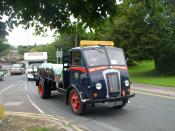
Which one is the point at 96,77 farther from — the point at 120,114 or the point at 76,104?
the point at 120,114

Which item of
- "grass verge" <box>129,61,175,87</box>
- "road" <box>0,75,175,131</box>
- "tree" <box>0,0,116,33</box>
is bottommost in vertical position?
"road" <box>0,75,175,131</box>

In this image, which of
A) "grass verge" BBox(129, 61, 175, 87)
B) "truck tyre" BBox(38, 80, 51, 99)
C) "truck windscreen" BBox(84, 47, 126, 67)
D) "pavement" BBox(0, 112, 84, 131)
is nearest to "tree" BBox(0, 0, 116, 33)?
"pavement" BBox(0, 112, 84, 131)

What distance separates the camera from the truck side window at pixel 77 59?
1343 cm

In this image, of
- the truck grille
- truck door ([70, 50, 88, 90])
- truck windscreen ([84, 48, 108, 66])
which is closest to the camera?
the truck grille

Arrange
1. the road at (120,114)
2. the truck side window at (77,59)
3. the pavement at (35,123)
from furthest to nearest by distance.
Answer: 1. the truck side window at (77,59)
2. the road at (120,114)
3. the pavement at (35,123)

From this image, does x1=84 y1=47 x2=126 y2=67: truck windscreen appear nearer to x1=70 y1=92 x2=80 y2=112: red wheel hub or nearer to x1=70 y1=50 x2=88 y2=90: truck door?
x1=70 y1=50 x2=88 y2=90: truck door

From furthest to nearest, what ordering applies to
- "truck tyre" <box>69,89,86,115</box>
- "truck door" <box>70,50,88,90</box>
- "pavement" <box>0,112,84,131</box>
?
"truck door" <box>70,50,88,90</box> → "truck tyre" <box>69,89,86,115</box> → "pavement" <box>0,112,84,131</box>

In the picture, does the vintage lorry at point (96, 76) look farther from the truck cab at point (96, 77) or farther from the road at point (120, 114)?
the road at point (120, 114)

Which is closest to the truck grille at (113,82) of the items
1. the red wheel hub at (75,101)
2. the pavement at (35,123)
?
the red wheel hub at (75,101)

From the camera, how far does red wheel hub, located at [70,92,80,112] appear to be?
1323 cm

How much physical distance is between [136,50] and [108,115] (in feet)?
73.7

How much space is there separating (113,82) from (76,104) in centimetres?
162

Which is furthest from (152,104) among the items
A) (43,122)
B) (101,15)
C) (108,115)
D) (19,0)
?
(19,0)

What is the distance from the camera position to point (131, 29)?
35781 mm
